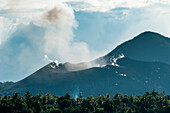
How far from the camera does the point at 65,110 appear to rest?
158375mm

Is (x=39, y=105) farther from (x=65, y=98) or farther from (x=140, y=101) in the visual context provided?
(x=140, y=101)

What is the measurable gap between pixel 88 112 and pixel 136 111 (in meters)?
23.5

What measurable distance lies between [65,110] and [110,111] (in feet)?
66.0

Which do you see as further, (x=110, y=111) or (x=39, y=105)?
(x=110, y=111)

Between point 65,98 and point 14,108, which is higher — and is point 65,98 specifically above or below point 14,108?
above

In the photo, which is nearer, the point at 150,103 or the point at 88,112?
the point at 88,112

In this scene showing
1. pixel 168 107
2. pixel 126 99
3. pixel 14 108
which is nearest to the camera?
pixel 14 108

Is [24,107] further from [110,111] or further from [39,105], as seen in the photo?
[110,111]

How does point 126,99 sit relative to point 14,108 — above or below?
above

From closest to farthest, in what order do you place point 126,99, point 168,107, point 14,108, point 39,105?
point 14,108
point 39,105
point 168,107
point 126,99

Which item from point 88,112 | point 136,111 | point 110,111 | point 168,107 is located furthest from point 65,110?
point 168,107

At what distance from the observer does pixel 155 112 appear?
533 ft

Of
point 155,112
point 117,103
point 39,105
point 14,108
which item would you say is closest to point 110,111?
point 117,103

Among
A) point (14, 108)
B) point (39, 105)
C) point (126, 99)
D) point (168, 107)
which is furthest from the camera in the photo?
point (126, 99)
